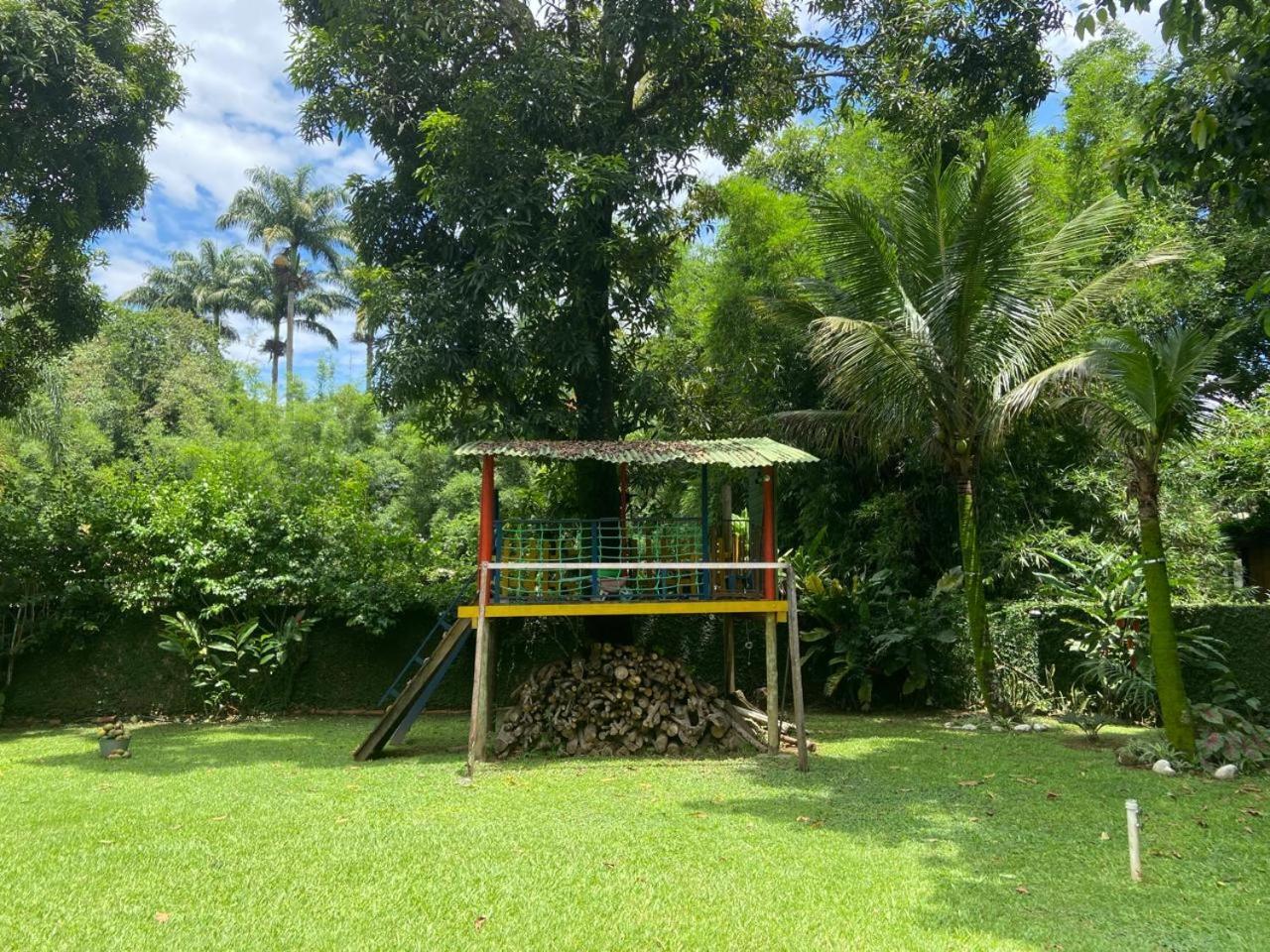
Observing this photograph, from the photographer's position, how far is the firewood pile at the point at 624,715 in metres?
8.96

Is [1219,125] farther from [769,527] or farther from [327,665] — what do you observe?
[327,665]

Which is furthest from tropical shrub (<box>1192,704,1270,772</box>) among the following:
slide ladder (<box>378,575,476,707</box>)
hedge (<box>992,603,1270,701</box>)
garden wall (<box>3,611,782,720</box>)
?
slide ladder (<box>378,575,476,707</box>)

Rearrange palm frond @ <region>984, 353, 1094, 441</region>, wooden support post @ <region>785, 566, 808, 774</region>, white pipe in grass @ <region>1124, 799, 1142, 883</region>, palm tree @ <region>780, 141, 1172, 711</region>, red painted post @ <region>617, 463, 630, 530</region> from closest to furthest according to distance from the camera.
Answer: white pipe in grass @ <region>1124, 799, 1142, 883</region> → wooden support post @ <region>785, 566, 808, 774</region> → palm frond @ <region>984, 353, 1094, 441</region> → palm tree @ <region>780, 141, 1172, 711</region> → red painted post @ <region>617, 463, 630, 530</region>

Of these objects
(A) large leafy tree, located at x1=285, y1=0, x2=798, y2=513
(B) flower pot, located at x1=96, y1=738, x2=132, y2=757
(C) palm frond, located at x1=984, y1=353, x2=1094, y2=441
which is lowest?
(B) flower pot, located at x1=96, y1=738, x2=132, y2=757

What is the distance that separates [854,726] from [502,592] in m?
4.69

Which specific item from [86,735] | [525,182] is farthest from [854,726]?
[86,735]

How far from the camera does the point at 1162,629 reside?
744cm

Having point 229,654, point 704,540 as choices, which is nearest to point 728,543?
point 704,540

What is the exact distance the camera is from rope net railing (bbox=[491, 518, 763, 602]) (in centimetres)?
905

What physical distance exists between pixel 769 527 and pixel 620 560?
166 centimetres

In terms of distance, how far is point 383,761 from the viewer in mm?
8445

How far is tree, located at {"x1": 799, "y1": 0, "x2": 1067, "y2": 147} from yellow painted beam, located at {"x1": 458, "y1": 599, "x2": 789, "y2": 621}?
22.9 ft

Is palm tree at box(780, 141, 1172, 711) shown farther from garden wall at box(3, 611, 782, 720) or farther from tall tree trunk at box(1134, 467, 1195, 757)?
garden wall at box(3, 611, 782, 720)

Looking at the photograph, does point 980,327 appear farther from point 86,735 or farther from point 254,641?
point 86,735
